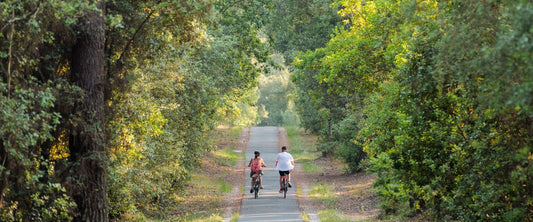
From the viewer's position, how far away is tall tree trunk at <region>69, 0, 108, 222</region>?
1132 centimetres

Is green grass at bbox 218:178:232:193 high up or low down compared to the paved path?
up

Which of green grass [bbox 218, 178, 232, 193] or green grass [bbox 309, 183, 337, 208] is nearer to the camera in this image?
green grass [bbox 309, 183, 337, 208]

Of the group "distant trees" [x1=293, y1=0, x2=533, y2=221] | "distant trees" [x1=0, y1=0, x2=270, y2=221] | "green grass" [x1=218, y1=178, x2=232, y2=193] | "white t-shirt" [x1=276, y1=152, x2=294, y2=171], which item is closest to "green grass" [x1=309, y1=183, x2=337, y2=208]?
"white t-shirt" [x1=276, y1=152, x2=294, y2=171]

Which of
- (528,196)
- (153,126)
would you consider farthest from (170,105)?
(528,196)

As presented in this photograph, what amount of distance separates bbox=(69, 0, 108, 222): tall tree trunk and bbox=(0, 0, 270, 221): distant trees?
0.02 metres

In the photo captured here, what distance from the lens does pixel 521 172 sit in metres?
8.41

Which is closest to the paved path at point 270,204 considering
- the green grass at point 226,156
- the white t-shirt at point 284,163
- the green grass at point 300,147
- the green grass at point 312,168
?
the white t-shirt at point 284,163

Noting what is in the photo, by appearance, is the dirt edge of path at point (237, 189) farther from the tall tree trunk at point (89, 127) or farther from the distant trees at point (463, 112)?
the tall tree trunk at point (89, 127)

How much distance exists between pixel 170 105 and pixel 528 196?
1001cm

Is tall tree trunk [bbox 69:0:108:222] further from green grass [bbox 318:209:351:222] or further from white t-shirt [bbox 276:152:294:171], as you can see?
white t-shirt [bbox 276:152:294:171]

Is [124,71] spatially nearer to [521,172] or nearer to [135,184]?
[135,184]

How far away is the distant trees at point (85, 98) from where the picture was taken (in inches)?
364

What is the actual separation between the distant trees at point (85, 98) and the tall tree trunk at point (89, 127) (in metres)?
0.02

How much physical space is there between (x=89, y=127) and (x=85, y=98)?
514 mm
